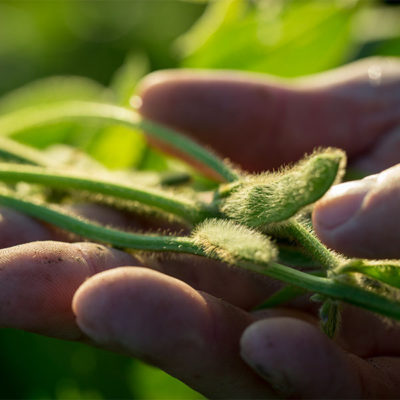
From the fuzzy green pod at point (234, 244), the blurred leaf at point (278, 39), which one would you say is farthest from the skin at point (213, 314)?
the blurred leaf at point (278, 39)

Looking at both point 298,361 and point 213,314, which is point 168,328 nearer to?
point 213,314

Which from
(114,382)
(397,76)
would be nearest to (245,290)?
(114,382)

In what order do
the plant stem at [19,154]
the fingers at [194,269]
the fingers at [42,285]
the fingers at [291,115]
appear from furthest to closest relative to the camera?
1. the fingers at [291,115]
2. the plant stem at [19,154]
3. the fingers at [194,269]
4. the fingers at [42,285]

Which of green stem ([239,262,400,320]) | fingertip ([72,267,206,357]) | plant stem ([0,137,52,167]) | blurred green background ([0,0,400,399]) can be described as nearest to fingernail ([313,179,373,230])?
green stem ([239,262,400,320])

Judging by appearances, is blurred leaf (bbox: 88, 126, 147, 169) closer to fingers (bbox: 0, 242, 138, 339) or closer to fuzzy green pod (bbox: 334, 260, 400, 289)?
fingers (bbox: 0, 242, 138, 339)

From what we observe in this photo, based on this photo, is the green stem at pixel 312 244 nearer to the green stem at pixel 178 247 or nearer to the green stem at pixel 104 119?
the green stem at pixel 178 247

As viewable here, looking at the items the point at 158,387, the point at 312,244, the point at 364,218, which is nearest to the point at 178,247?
the point at 312,244

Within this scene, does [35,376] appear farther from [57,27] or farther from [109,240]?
[57,27]
